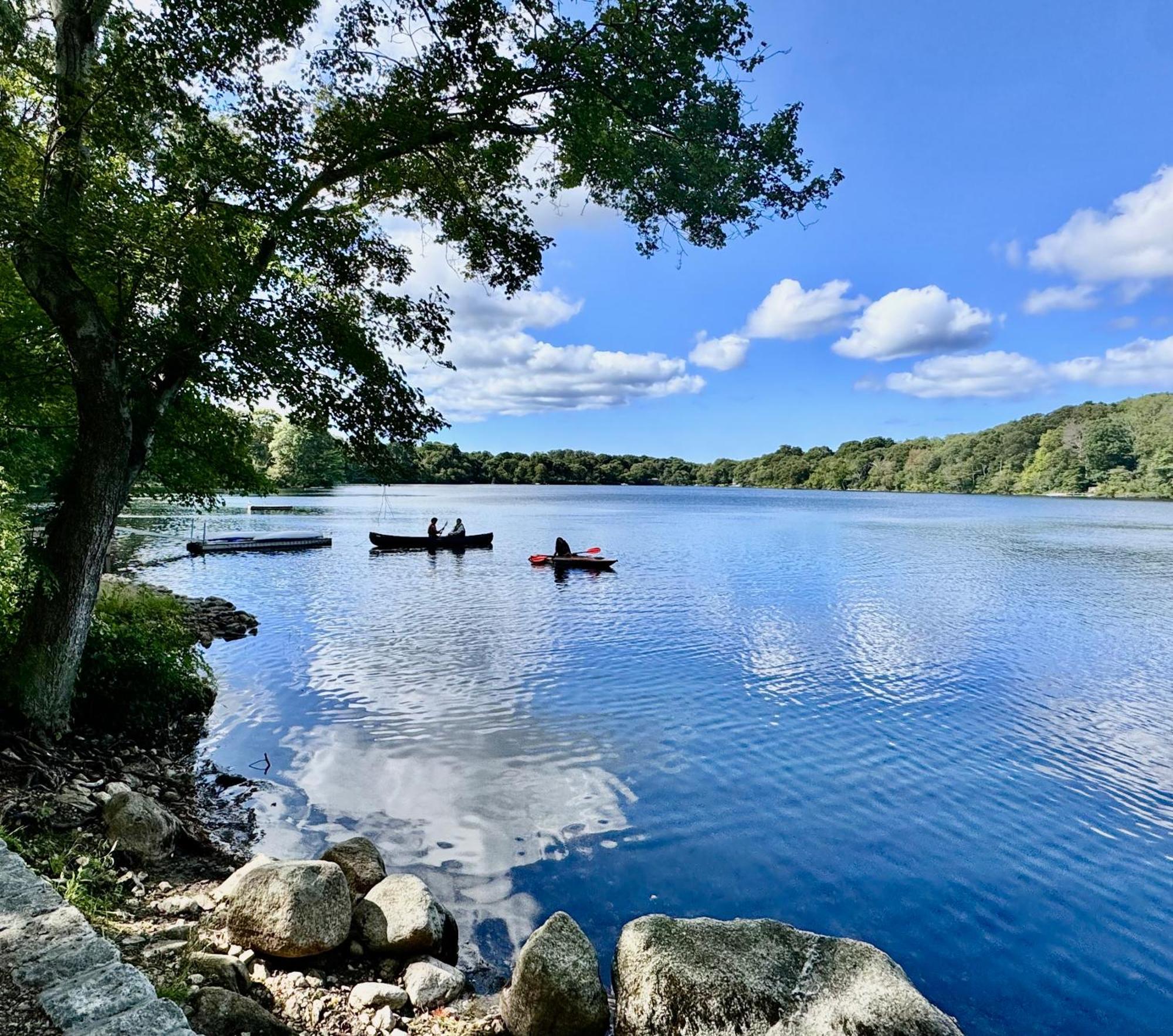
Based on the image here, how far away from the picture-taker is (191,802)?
865 cm

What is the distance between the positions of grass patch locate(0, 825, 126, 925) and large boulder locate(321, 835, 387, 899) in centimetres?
181

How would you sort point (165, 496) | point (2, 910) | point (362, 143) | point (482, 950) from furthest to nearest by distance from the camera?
point (165, 496), point (362, 143), point (482, 950), point (2, 910)

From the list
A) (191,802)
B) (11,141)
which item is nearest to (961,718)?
(191,802)

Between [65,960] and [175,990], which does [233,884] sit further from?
[65,960]

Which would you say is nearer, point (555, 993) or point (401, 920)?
point (555, 993)

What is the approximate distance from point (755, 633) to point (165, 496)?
1559 cm

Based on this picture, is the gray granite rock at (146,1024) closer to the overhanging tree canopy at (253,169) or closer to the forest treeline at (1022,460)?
the overhanging tree canopy at (253,169)

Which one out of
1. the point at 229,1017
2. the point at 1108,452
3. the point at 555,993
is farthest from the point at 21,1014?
the point at 1108,452

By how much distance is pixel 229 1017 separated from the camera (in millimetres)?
Result: 4094

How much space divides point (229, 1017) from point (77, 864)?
2.68 meters

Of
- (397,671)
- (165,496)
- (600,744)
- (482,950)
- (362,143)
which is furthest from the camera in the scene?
(397,671)

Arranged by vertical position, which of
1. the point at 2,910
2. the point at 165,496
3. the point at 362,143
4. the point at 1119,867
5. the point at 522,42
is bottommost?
the point at 1119,867

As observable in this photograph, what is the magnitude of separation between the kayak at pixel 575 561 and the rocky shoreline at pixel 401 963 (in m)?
26.7

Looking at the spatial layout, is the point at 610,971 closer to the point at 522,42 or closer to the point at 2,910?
the point at 2,910
